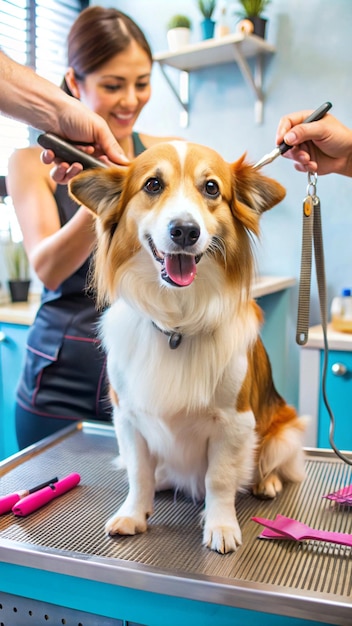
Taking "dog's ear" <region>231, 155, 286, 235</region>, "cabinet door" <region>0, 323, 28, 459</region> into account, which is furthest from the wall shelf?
"dog's ear" <region>231, 155, 286, 235</region>

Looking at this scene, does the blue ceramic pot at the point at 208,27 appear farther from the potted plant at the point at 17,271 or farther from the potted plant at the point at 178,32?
the potted plant at the point at 17,271

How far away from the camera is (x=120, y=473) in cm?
133

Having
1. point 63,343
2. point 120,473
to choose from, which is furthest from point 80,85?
point 120,473

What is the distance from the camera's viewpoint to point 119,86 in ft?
5.69

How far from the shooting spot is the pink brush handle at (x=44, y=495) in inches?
43.1

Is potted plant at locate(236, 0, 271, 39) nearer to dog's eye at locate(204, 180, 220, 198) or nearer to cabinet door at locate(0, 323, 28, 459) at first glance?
cabinet door at locate(0, 323, 28, 459)

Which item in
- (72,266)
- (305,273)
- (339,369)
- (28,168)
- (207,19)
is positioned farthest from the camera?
(207,19)

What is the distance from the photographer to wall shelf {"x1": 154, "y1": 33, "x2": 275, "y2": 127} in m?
2.66

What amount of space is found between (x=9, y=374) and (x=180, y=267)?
5.84 feet

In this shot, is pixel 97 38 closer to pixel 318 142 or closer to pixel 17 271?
pixel 318 142

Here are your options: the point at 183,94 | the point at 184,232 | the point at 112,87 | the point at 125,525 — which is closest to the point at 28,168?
the point at 112,87

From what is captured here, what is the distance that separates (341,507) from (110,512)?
1.42 feet

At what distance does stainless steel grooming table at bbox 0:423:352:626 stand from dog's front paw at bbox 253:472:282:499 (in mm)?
17

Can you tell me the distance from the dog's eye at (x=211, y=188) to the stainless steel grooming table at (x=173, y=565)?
1.97 feet
